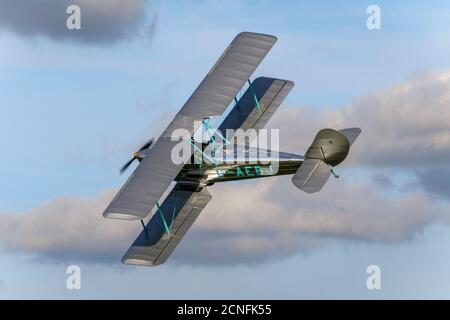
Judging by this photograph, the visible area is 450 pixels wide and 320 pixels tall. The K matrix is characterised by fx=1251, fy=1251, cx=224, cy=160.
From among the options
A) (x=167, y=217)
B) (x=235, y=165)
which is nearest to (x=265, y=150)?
(x=235, y=165)

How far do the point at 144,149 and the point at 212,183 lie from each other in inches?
93.2

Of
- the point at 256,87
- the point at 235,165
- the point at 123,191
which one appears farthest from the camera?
the point at 256,87

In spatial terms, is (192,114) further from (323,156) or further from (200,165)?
(323,156)

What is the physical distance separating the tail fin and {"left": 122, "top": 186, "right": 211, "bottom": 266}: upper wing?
320cm

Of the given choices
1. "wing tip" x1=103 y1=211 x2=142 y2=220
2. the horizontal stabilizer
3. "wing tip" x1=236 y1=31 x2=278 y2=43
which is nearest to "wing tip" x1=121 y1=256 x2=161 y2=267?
"wing tip" x1=103 y1=211 x2=142 y2=220

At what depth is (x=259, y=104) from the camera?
4075 cm

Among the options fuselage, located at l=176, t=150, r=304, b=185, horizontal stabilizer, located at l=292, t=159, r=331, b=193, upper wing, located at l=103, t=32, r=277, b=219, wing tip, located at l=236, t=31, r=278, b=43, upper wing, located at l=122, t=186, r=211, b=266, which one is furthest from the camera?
wing tip, located at l=236, t=31, r=278, b=43

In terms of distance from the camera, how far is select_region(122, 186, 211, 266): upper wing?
36.3 meters

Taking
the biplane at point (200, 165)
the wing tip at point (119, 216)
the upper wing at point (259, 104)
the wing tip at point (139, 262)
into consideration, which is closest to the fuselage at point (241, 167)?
the biplane at point (200, 165)

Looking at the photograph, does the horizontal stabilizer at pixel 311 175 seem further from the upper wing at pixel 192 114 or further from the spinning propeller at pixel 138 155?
the spinning propeller at pixel 138 155

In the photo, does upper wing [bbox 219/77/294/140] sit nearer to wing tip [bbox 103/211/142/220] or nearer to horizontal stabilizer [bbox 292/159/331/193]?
horizontal stabilizer [bbox 292/159/331/193]

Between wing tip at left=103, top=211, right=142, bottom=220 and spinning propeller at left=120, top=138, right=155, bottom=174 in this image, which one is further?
spinning propeller at left=120, top=138, right=155, bottom=174

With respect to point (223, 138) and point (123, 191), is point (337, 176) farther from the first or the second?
point (123, 191)
